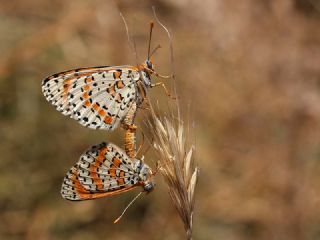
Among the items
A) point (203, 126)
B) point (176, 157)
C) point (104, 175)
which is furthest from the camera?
point (203, 126)

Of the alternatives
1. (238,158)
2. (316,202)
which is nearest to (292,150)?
(316,202)

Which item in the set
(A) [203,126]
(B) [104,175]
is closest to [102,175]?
(B) [104,175]

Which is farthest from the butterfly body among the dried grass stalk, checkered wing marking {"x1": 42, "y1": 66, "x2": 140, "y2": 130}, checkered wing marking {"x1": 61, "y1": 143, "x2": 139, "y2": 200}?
the dried grass stalk

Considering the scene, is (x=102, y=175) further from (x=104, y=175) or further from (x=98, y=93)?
(x=98, y=93)

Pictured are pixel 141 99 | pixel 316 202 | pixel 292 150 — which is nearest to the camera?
pixel 141 99

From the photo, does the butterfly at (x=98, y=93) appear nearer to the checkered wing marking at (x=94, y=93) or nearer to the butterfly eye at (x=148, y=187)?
the checkered wing marking at (x=94, y=93)

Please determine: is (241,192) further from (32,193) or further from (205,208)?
(32,193)

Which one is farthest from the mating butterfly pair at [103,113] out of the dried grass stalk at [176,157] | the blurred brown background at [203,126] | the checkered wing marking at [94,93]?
the blurred brown background at [203,126]
